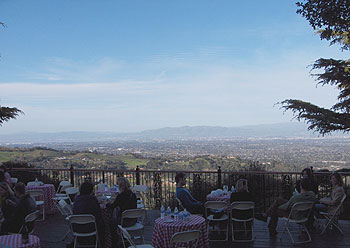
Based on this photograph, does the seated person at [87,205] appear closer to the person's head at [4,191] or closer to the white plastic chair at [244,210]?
the person's head at [4,191]

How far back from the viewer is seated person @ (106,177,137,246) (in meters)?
6.32

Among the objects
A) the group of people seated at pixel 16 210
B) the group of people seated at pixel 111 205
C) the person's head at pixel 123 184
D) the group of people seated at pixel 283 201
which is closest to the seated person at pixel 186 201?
the group of people seated at pixel 283 201

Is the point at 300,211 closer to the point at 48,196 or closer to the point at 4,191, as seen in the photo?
the point at 4,191

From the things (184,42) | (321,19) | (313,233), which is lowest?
(313,233)

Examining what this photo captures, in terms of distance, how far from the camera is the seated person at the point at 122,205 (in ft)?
20.7

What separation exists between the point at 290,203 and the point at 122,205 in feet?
11.6

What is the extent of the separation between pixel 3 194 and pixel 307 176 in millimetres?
6770

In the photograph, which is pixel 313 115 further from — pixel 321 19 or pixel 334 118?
pixel 321 19

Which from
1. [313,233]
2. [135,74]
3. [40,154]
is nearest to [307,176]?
[313,233]

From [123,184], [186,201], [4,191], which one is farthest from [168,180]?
[4,191]

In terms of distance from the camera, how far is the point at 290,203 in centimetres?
677

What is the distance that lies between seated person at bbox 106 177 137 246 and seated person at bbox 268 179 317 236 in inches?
119

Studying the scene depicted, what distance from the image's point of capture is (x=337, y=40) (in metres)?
11.9

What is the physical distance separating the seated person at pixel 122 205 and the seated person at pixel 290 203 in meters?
3.02
